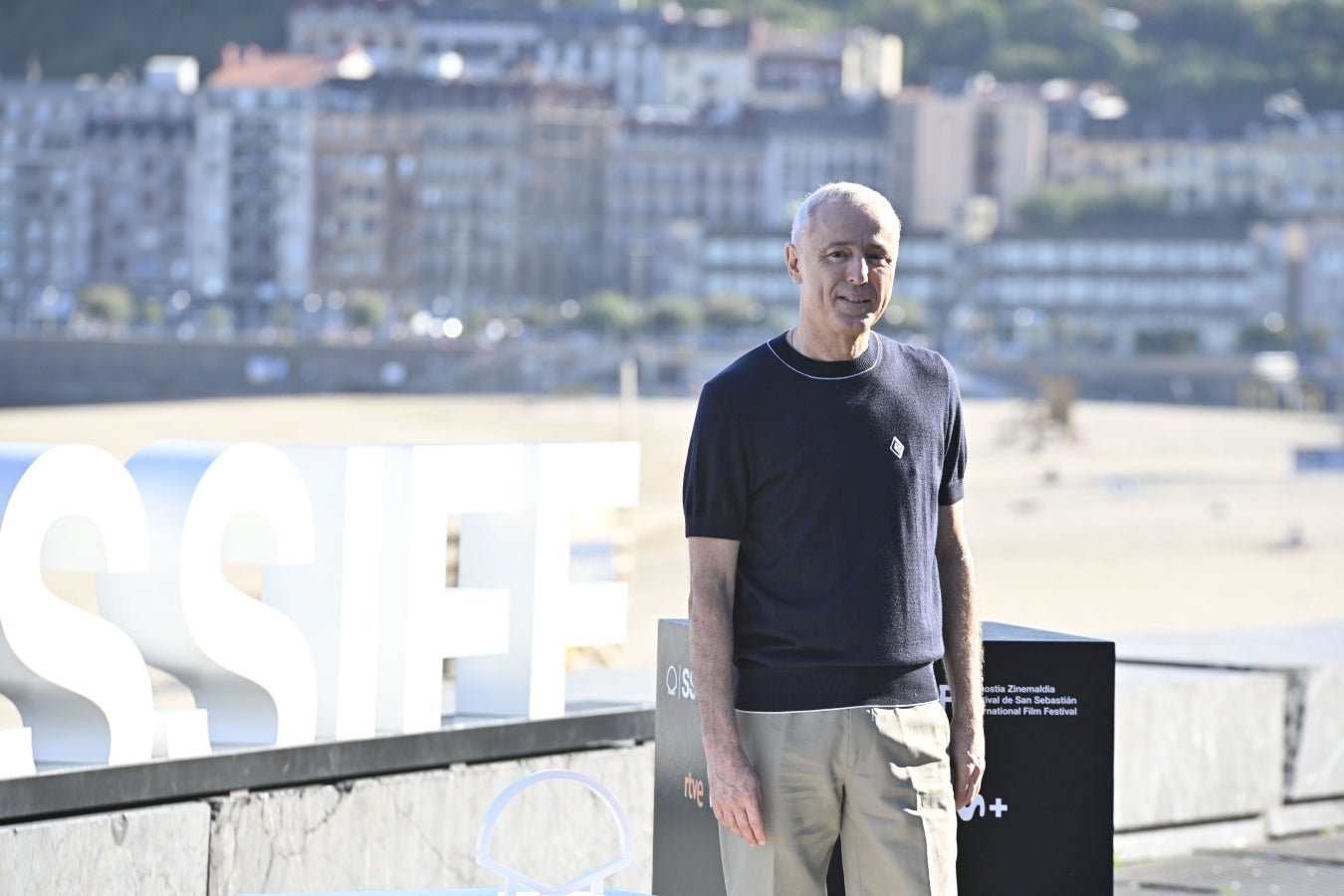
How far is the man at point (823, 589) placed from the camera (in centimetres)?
272

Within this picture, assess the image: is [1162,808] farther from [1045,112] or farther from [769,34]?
[769,34]

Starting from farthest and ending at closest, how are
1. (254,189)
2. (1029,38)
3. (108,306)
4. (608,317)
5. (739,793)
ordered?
(1029,38) < (254,189) < (108,306) < (608,317) < (739,793)

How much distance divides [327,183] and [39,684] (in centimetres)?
10037

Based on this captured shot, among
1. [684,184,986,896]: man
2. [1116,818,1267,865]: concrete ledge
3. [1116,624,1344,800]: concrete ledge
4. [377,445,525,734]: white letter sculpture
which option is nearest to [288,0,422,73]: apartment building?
[1116,624,1344,800]: concrete ledge

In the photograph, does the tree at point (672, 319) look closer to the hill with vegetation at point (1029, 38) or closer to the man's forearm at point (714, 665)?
Answer: the hill with vegetation at point (1029, 38)

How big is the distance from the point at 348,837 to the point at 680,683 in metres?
0.99

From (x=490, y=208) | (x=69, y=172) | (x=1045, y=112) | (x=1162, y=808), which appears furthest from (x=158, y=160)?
(x=1162, y=808)

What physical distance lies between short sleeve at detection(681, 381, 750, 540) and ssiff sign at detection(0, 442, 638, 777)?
131 cm

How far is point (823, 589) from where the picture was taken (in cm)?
274

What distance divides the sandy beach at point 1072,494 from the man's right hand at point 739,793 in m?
5.60

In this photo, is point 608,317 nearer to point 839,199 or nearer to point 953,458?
point 953,458

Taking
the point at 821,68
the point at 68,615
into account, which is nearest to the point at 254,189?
the point at 821,68

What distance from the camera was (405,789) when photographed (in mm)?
3947

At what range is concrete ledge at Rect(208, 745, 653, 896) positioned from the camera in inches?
146
